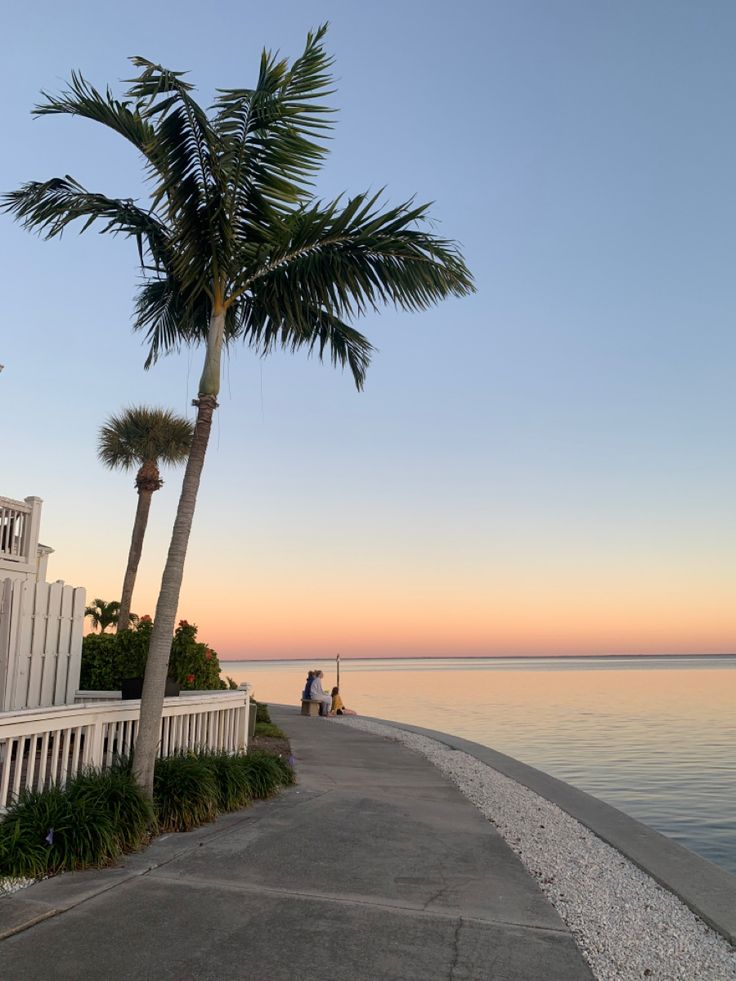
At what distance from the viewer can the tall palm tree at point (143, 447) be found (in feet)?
107

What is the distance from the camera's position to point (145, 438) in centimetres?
3322

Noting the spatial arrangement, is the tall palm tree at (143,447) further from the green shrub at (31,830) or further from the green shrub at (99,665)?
the green shrub at (31,830)

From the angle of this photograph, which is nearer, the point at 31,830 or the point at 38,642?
the point at 31,830

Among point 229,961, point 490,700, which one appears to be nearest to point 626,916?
point 229,961

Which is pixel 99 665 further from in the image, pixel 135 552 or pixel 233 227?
pixel 135 552

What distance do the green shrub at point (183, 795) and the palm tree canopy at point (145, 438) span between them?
25.0m

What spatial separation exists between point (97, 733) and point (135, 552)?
24.4m

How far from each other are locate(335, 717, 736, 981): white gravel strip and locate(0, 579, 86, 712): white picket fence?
5.93 metres

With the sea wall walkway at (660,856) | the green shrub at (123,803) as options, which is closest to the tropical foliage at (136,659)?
the sea wall walkway at (660,856)

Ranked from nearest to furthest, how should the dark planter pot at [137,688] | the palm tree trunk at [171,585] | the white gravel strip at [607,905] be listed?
the white gravel strip at [607,905], the palm tree trunk at [171,585], the dark planter pot at [137,688]

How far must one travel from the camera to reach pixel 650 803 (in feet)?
45.8

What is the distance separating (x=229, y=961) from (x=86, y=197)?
8125 millimetres

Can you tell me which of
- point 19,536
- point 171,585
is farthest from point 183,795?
point 19,536

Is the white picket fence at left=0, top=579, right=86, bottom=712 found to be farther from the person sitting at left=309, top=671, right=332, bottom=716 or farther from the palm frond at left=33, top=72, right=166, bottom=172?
the person sitting at left=309, top=671, right=332, bottom=716
